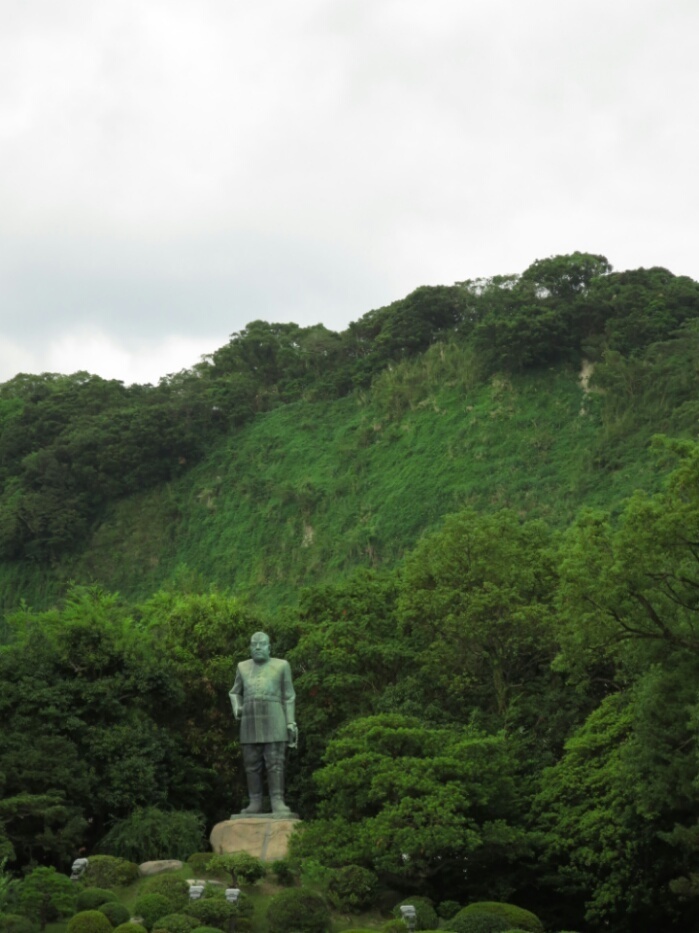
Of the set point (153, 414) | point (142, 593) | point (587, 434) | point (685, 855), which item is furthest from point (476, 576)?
point (153, 414)

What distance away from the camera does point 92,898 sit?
840 inches

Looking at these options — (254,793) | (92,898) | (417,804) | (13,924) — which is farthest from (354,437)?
(13,924)

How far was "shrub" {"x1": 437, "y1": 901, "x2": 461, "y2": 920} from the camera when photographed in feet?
A: 72.7

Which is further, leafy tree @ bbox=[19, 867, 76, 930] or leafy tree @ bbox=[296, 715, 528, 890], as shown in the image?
leafy tree @ bbox=[296, 715, 528, 890]

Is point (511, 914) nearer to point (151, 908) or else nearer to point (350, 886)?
point (350, 886)

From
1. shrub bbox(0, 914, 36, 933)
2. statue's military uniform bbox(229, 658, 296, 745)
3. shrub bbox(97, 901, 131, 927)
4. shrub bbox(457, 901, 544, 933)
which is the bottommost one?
shrub bbox(457, 901, 544, 933)

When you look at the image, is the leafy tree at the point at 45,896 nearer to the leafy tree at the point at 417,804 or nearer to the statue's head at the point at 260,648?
the leafy tree at the point at 417,804

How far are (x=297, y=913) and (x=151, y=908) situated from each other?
2.25m

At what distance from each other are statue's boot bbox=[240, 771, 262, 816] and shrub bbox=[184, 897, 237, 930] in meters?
4.95

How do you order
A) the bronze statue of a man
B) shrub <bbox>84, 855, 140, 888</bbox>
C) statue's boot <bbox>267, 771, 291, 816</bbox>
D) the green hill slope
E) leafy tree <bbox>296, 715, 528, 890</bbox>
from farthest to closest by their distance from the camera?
the green hill slope → the bronze statue of a man → statue's boot <bbox>267, 771, 291, 816</bbox> → shrub <bbox>84, 855, 140, 888</bbox> → leafy tree <bbox>296, 715, 528, 890</bbox>

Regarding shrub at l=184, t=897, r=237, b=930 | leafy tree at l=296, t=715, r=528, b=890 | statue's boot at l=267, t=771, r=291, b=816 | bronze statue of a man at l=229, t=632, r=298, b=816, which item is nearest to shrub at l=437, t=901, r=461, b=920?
leafy tree at l=296, t=715, r=528, b=890

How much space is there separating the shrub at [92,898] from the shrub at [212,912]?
1570 millimetres

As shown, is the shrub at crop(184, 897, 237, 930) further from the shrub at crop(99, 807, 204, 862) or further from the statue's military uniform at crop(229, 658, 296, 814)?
the statue's military uniform at crop(229, 658, 296, 814)

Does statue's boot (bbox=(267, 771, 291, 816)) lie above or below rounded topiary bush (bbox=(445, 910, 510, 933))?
above
